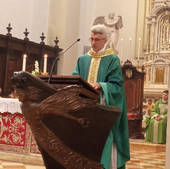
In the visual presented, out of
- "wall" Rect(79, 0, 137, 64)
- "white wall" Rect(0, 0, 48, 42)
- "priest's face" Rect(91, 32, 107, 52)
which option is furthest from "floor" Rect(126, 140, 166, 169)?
"wall" Rect(79, 0, 137, 64)

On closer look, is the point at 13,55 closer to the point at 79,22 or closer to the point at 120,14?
the point at 79,22

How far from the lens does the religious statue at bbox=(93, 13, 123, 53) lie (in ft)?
43.7

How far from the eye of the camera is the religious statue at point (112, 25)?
1332 centimetres

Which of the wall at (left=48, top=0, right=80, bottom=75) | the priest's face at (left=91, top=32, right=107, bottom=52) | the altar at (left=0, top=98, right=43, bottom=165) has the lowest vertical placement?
the altar at (left=0, top=98, right=43, bottom=165)

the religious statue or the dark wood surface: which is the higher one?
the religious statue

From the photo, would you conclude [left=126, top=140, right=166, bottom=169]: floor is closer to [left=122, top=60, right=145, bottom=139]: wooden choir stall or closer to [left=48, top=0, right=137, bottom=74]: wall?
[left=122, top=60, right=145, bottom=139]: wooden choir stall

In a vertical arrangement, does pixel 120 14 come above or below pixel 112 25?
above

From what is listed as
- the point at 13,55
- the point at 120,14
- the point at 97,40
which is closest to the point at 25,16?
the point at 13,55

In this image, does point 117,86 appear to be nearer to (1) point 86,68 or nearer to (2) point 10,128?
(1) point 86,68

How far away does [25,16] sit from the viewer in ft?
39.4

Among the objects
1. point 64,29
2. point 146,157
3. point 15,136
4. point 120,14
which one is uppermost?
point 120,14

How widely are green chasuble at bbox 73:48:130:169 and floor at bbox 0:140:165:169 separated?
2.15m

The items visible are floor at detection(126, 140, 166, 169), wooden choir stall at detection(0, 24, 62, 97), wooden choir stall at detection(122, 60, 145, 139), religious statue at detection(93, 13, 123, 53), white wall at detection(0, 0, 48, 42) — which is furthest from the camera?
religious statue at detection(93, 13, 123, 53)

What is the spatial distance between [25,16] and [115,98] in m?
9.23
